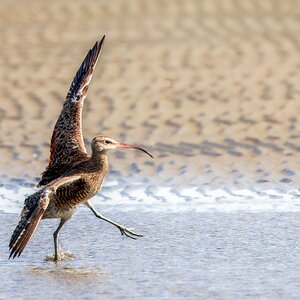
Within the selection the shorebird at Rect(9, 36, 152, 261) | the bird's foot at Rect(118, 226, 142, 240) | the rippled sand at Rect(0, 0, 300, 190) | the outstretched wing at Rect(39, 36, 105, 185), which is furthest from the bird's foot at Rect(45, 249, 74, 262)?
the rippled sand at Rect(0, 0, 300, 190)

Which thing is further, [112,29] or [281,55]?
[112,29]

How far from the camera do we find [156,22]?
52.2ft

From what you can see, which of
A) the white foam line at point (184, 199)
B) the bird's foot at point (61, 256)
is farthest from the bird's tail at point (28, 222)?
the white foam line at point (184, 199)

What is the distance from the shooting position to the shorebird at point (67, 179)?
22.6 feet

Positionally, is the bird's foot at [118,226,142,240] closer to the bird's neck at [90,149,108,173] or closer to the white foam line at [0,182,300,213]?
the bird's neck at [90,149,108,173]

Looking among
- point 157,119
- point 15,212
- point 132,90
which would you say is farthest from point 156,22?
point 15,212

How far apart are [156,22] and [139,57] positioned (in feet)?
7.04

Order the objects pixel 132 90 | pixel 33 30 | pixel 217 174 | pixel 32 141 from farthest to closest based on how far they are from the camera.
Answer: pixel 33 30, pixel 132 90, pixel 32 141, pixel 217 174

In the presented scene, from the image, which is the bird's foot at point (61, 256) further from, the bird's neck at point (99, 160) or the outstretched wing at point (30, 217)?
the bird's neck at point (99, 160)

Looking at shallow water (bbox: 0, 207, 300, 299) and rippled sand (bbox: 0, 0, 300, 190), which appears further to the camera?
rippled sand (bbox: 0, 0, 300, 190)

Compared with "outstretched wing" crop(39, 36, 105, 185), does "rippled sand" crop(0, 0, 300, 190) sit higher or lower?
higher

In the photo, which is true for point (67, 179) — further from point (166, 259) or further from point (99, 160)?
point (166, 259)

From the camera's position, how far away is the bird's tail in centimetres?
672

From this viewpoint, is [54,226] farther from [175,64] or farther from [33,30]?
[33,30]
